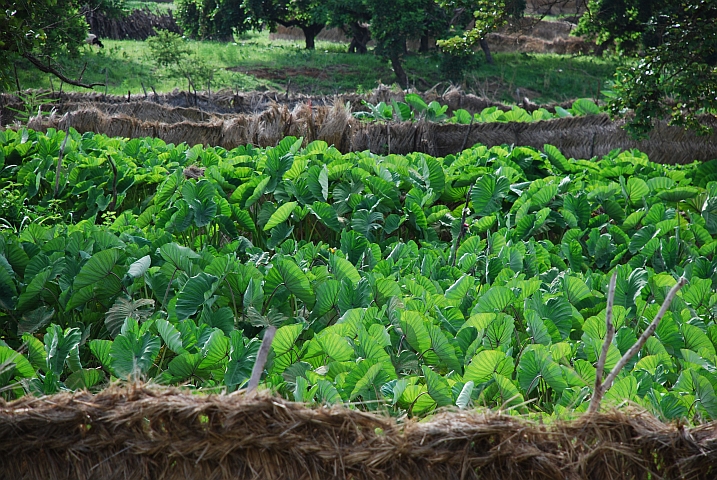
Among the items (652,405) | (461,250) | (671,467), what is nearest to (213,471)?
(671,467)

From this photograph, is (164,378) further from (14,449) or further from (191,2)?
(191,2)

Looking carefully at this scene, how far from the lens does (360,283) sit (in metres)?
2.83

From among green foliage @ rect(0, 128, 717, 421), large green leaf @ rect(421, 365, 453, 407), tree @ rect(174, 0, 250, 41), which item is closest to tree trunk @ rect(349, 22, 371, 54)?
tree @ rect(174, 0, 250, 41)

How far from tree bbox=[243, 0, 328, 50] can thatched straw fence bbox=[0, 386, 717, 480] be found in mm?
18113

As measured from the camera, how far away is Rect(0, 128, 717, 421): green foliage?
2178 mm

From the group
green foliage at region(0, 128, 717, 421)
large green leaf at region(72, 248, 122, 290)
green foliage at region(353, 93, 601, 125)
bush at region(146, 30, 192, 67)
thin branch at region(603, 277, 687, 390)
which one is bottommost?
green foliage at region(0, 128, 717, 421)

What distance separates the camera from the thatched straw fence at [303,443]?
59.9 inches

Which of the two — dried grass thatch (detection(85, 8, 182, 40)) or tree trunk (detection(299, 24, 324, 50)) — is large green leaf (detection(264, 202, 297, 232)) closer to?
tree trunk (detection(299, 24, 324, 50))

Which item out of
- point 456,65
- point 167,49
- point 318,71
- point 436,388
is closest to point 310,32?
point 318,71

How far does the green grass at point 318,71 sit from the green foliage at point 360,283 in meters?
9.96

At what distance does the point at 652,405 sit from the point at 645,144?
5712mm

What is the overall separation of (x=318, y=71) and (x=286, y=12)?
12.4 ft

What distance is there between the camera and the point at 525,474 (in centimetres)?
156

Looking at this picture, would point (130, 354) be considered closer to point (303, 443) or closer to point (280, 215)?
point (303, 443)
